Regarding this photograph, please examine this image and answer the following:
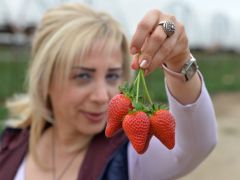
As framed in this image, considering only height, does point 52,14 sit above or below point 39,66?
above

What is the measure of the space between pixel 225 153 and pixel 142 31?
5.92 metres

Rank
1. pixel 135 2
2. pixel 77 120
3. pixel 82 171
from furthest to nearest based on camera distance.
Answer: pixel 135 2 < pixel 77 120 < pixel 82 171

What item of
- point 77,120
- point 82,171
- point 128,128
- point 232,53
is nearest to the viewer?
point 128,128

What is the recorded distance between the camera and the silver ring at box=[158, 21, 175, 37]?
133cm

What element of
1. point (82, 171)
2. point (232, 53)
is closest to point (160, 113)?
point (82, 171)

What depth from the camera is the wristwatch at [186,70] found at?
1476mm

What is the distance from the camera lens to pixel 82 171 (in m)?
1.92

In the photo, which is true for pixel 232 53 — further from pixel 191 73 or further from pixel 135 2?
pixel 191 73

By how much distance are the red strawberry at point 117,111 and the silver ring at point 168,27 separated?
0.67 feet

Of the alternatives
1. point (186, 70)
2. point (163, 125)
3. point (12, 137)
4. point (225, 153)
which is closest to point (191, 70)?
point (186, 70)

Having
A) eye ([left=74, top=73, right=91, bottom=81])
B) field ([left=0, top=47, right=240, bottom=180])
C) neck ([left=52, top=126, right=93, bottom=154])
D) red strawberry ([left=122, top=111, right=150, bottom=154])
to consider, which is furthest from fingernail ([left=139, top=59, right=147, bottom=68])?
field ([left=0, top=47, right=240, bottom=180])

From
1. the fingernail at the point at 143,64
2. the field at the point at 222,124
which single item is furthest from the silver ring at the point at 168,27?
the field at the point at 222,124

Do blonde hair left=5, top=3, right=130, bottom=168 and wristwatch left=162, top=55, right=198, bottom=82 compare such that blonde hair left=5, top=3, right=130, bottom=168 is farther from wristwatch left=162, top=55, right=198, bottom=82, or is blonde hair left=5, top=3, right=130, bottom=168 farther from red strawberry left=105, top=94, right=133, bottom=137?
red strawberry left=105, top=94, right=133, bottom=137

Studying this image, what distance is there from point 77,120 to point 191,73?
67 centimetres
